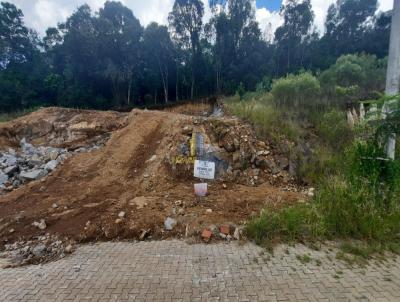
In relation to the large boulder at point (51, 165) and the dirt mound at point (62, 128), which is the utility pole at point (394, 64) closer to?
the large boulder at point (51, 165)

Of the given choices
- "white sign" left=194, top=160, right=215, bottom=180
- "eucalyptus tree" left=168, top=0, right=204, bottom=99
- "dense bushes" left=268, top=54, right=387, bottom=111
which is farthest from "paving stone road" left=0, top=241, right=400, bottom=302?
"eucalyptus tree" left=168, top=0, right=204, bottom=99

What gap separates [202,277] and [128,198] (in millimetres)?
2662

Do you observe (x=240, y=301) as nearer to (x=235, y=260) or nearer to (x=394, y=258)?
(x=235, y=260)

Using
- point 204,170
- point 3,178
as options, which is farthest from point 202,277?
point 3,178

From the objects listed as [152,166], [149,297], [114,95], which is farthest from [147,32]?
[149,297]

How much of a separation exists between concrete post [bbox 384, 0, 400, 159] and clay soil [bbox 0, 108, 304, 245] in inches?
73.9

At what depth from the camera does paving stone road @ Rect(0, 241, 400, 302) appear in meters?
2.48

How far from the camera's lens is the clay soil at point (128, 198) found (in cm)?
396

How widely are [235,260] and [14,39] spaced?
3443 centimetres

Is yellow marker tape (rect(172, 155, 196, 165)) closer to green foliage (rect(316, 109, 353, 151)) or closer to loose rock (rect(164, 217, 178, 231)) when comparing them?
loose rock (rect(164, 217, 178, 231))

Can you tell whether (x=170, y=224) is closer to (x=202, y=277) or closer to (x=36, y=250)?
(x=202, y=277)

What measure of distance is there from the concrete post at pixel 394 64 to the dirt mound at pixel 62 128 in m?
7.97

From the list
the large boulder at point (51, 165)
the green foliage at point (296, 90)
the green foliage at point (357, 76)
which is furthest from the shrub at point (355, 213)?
the green foliage at point (357, 76)

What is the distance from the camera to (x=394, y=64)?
12.4ft
